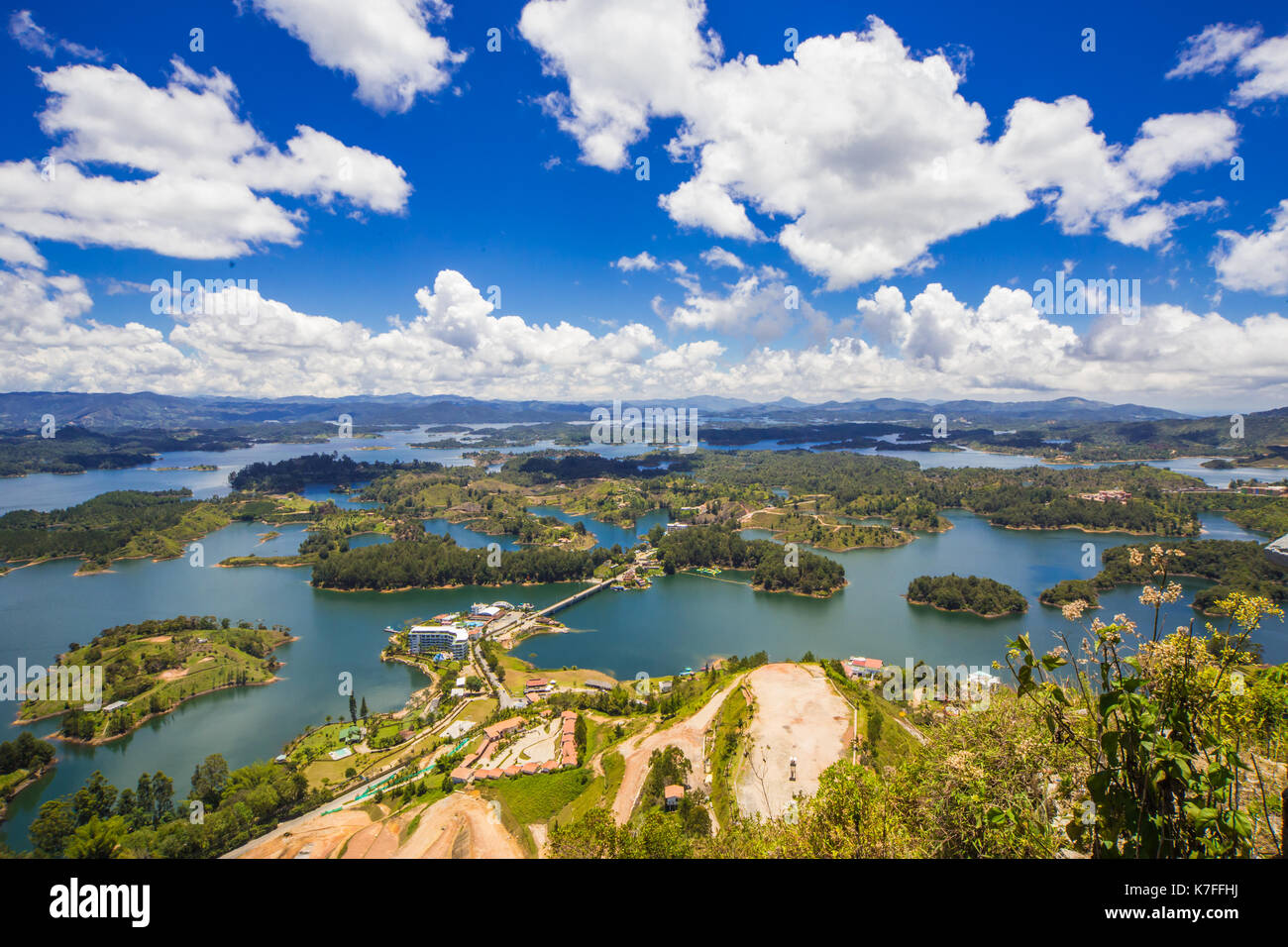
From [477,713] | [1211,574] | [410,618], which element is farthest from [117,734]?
[1211,574]

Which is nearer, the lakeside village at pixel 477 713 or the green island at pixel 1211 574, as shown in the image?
the lakeside village at pixel 477 713

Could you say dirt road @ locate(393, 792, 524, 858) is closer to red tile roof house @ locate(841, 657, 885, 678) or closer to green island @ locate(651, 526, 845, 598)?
red tile roof house @ locate(841, 657, 885, 678)

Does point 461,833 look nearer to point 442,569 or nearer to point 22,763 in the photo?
point 22,763

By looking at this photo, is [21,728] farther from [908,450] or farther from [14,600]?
[908,450]

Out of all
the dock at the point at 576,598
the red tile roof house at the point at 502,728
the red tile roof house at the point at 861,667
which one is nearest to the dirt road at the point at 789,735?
the red tile roof house at the point at 861,667

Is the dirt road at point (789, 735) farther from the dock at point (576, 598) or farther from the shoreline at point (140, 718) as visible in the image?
the shoreline at point (140, 718)
